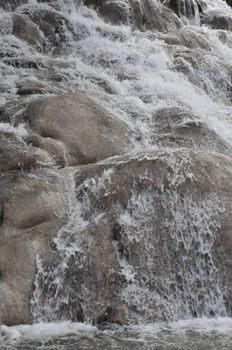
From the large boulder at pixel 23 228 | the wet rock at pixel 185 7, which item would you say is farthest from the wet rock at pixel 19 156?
the wet rock at pixel 185 7

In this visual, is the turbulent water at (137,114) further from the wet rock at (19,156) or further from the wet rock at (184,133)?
the wet rock at (19,156)

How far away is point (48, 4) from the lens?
19.1 m

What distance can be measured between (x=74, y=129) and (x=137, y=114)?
2107mm

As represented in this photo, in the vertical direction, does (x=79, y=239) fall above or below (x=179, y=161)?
below

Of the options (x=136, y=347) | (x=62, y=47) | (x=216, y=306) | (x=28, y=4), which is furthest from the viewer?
(x=28, y=4)

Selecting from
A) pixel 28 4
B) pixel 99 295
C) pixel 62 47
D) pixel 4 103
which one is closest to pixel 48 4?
pixel 28 4

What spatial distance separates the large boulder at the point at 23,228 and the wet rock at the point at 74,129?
3.21ft

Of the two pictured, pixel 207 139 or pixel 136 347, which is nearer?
pixel 136 347

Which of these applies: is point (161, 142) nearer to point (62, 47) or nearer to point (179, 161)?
point (179, 161)

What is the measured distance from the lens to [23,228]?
779 centimetres

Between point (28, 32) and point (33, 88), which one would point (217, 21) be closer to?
point (28, 32)

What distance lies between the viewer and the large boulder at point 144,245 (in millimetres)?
7293

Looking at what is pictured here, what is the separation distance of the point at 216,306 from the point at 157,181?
82.8 inches

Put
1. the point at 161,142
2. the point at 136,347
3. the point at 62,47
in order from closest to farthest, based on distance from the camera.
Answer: the point at 136,347 < the point at 161,142 < the point at 62,47
